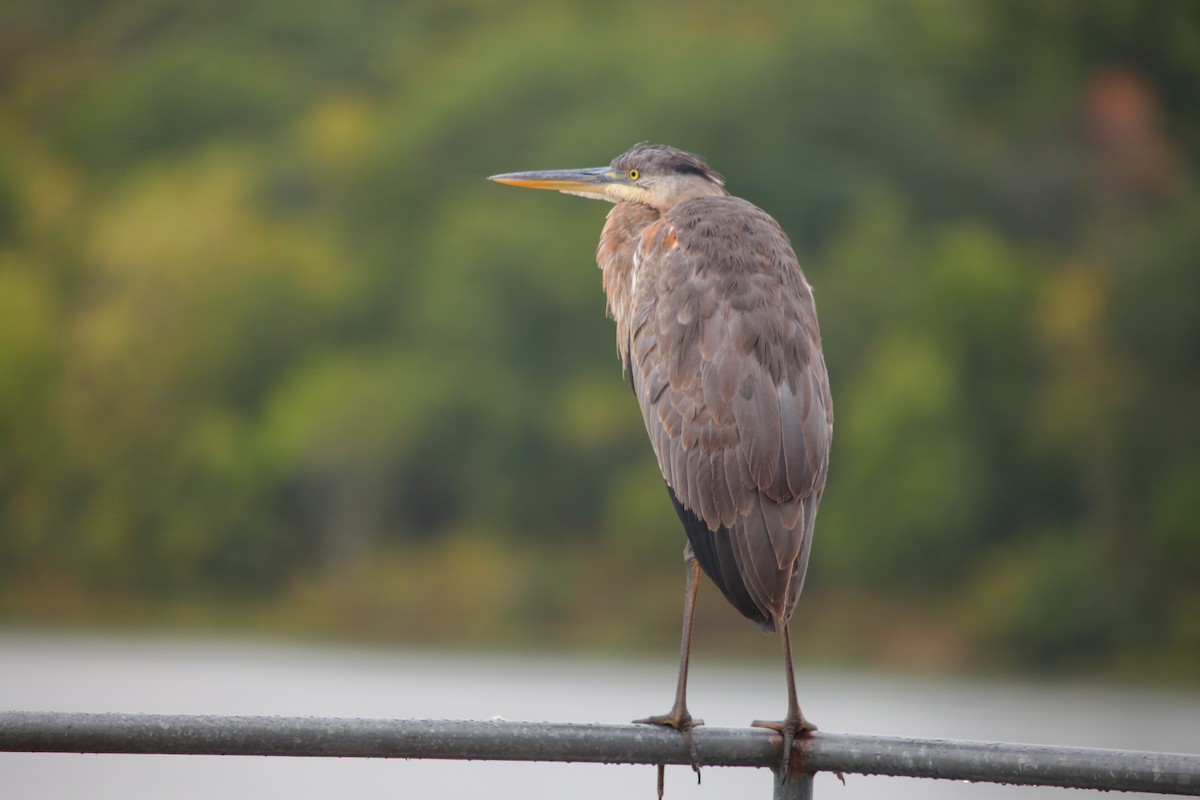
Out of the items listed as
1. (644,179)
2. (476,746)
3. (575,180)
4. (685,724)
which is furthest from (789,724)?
(575,180)

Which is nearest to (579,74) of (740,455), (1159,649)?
(1159,649)

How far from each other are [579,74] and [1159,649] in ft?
51.1

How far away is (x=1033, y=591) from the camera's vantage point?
25.8 metres

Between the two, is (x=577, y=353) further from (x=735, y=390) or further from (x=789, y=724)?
(x=789, y=724)

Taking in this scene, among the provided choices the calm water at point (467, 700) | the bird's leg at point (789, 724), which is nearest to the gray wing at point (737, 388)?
the bird's leg at point (789, 724)

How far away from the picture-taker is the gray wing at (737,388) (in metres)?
3.25

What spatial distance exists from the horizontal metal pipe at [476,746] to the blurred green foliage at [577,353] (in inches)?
860

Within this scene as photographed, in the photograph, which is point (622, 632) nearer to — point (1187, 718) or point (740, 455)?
point (1187, 718)

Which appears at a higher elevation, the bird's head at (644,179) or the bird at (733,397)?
the bird's head at (644,179)

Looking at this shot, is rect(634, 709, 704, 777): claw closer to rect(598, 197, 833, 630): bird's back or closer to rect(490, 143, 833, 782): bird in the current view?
rect(490, 143, 833, 782): bird

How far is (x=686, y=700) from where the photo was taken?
3.34 metres

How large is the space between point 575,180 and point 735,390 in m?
1.72

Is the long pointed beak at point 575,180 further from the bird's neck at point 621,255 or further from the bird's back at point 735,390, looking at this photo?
the bird's back at point 735,390

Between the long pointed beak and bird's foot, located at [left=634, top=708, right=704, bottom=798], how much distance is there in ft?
7.54
